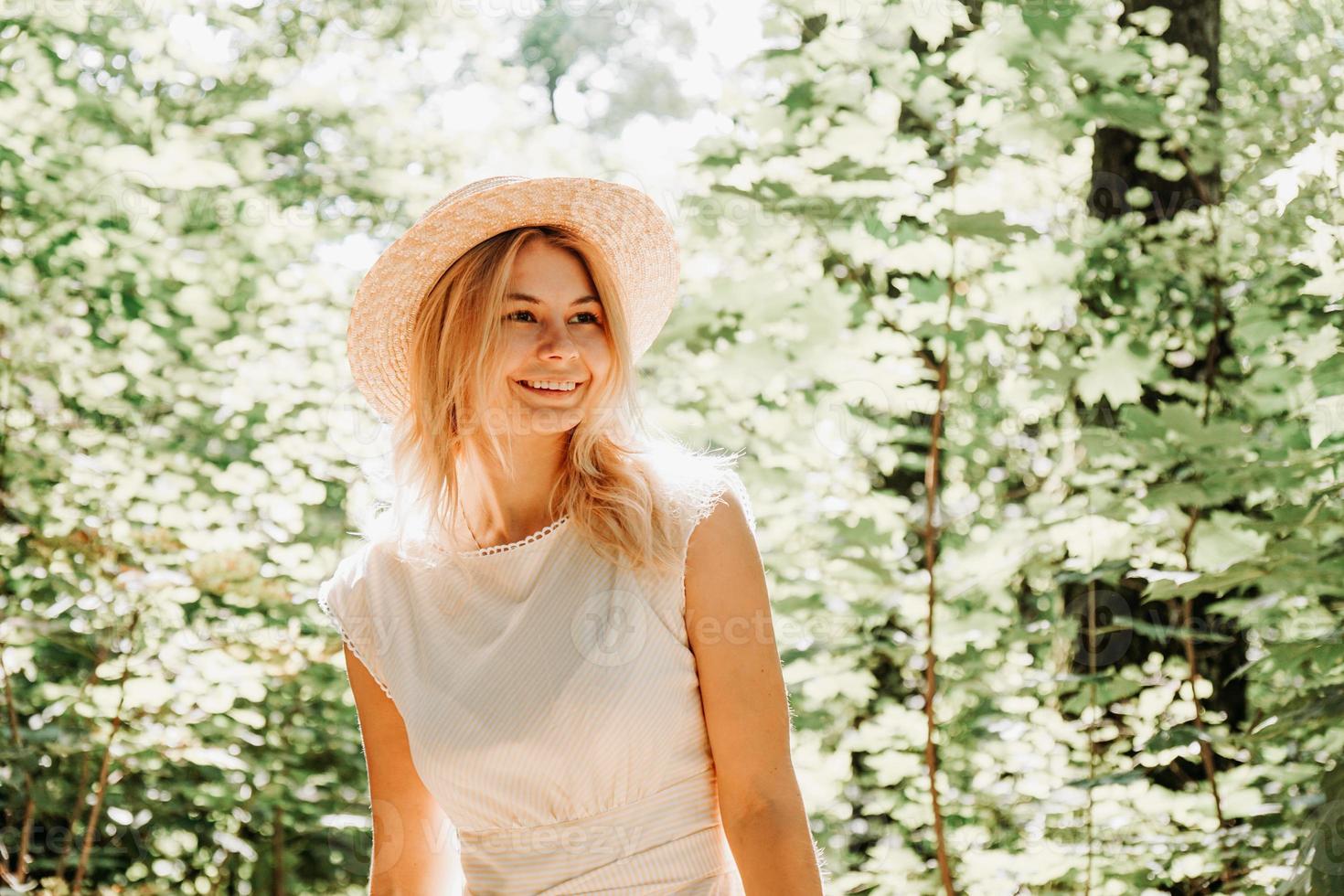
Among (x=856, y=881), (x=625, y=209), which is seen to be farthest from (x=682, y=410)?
(x=625, y=209)

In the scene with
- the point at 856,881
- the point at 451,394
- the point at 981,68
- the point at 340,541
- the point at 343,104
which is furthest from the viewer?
the point at 343,104

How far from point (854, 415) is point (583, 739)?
76.4 inches

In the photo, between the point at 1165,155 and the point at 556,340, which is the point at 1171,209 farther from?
the point at 556,340

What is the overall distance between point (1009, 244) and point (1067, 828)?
60.9 inches

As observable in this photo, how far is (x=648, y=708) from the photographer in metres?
1.56

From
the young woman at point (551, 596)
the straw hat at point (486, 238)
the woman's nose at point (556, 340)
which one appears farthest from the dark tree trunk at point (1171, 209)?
the woman's nose at point (556, 340)

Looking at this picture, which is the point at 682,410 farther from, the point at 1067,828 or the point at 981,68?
the point at 1067,828

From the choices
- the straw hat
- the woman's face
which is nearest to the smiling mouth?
the woman's face

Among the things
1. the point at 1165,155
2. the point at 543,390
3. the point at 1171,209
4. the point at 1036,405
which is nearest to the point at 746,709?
the point at 543,390

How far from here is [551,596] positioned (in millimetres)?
1729

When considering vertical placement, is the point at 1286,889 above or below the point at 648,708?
below

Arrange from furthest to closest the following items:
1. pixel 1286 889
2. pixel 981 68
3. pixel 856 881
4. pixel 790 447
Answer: pixel 790 447
pixel 856 881
pixel 981 68
pixel 1286 889

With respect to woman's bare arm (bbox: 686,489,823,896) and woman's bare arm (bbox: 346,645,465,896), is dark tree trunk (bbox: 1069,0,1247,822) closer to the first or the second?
woman's bare arm (bbox: 686,489,823,896)

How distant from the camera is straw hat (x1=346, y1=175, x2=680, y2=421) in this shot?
1.80m
